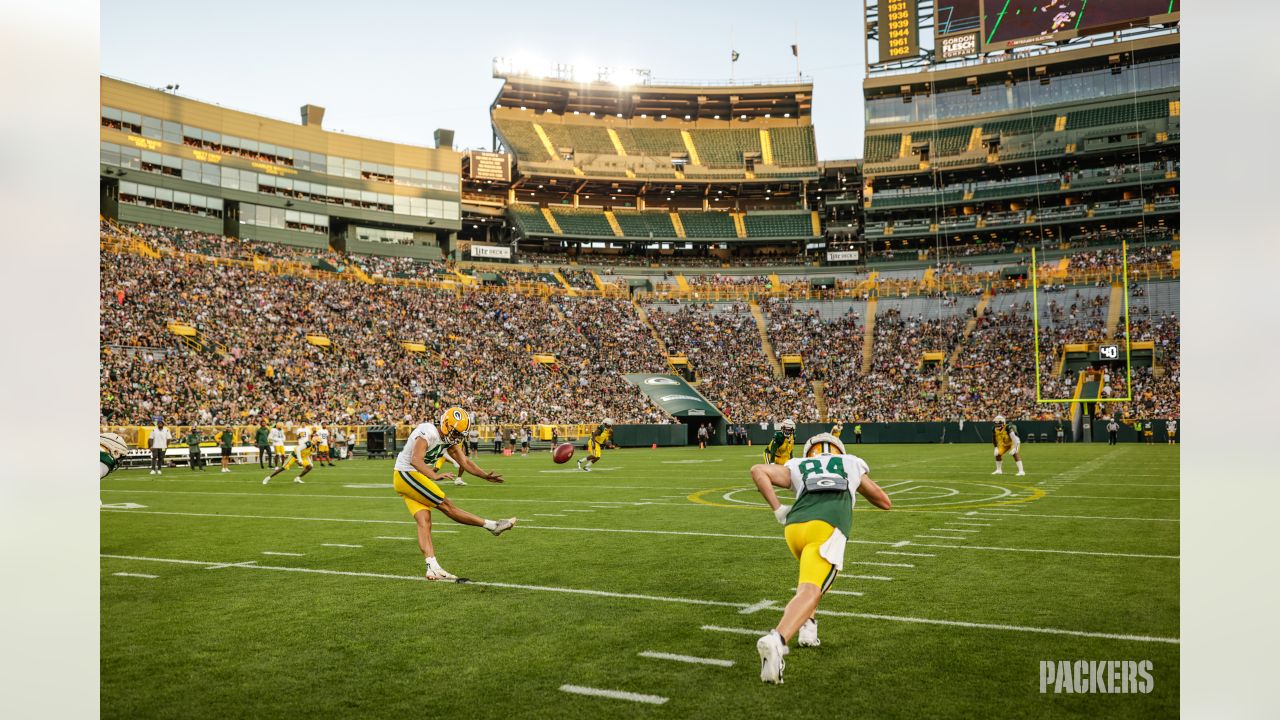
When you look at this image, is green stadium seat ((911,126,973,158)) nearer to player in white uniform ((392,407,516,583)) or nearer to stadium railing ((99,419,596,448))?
stadium railing ((99,419,596,448))

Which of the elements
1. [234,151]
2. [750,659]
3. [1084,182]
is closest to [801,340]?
[1084,182]

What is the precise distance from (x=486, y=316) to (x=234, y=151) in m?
17.5

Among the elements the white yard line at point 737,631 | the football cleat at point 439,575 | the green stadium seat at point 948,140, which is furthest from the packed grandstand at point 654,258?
the white yard line at point 737,631

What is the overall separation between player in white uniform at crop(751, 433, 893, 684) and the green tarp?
38.6 meters

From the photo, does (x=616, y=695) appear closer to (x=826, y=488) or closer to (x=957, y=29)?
(x=826, y=488)

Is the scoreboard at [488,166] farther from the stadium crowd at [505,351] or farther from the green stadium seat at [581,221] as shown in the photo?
the stadium crowd at [505,351]

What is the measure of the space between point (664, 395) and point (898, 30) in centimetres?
3262

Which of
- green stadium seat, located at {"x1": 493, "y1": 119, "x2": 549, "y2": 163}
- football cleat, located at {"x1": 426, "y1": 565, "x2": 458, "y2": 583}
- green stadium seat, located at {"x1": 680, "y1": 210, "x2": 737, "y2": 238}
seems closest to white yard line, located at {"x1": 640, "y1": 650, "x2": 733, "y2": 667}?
football cleat, located at {"x1": 426, "y1": 565, "x2": 458, "y2": 583}
